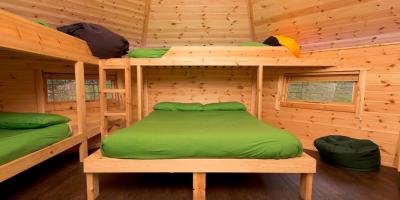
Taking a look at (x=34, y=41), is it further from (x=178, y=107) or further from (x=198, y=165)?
(x=178, y=107)

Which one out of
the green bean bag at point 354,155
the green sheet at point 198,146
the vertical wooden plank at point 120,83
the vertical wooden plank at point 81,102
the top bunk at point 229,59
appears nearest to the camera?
the green sheet at point 198,146

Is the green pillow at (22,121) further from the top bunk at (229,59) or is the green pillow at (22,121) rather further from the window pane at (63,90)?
the top bunk at (229,59)

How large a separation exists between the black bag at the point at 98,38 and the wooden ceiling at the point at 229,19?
30cm

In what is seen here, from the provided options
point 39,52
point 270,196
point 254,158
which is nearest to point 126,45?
point 39,52

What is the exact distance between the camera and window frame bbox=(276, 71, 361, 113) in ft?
9.11

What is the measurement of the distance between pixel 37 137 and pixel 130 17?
232cm

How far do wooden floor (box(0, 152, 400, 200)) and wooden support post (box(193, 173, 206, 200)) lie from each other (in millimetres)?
148

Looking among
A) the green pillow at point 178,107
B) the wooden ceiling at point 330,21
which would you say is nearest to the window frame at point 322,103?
the wooden ceiling at point 330,21

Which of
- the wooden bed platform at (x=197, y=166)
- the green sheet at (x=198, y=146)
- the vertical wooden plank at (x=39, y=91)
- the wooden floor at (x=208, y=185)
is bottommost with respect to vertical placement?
the wooden floor at (x=208, y=185)

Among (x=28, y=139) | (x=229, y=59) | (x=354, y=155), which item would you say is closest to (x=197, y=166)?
(x=28, y=139)

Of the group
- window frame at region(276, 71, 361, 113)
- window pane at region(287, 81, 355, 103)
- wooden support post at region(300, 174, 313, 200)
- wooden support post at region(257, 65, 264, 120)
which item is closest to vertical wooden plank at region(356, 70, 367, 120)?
window frame at region(276, 71, 361, 113)

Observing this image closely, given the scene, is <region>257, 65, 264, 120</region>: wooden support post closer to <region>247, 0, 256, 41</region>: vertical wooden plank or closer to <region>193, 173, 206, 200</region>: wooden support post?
<region>247, 0, 256, 41</region>: vertical wooden plank

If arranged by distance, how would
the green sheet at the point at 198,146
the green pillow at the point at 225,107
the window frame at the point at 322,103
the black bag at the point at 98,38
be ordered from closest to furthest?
the green sheet at the point at 198,146 → the black bag at the point at 98,38 → the window frame at the point at 322,103 → the green pillow at the point at 225,107

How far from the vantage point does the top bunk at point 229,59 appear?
9.52ft
